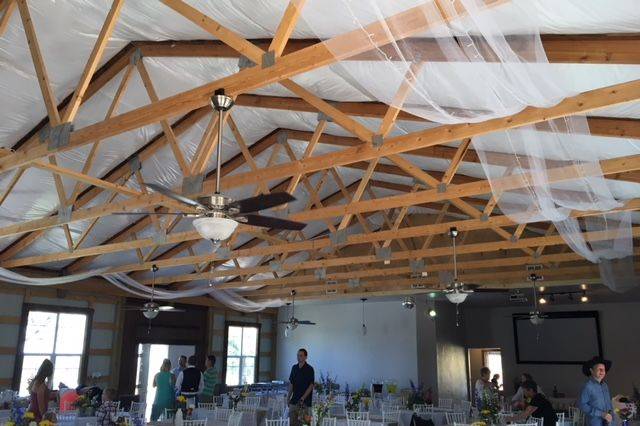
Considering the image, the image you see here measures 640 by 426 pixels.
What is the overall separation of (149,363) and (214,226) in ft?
37.1

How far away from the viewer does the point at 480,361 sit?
61.6 feet

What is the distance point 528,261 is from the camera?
32.6ft

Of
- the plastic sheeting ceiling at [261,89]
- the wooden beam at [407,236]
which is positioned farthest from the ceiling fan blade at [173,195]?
the wooden beam at [407,236]

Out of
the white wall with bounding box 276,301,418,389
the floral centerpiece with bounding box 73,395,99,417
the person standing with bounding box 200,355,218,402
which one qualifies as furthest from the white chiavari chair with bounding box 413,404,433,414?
the floral centerpiece with bounding box 73,395,99,417

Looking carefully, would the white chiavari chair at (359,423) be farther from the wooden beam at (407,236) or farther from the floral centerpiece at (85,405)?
the floral centerpiece at (85,405)

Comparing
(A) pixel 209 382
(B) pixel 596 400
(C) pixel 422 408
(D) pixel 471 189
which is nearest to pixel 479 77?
(D) pixel 471 189

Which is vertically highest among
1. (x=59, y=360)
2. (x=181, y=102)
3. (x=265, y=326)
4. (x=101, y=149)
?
(x=101, y=149)

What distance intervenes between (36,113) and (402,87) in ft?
18.4

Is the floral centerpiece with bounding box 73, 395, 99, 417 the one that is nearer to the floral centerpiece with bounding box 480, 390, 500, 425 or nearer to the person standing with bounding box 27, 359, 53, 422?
the person standing with bounding box 27, 359, 53, 422

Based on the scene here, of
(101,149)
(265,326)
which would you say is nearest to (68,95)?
(101,149)

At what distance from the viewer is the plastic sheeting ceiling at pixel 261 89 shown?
2.95 metres

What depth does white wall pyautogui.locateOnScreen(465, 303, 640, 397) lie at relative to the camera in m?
14.4

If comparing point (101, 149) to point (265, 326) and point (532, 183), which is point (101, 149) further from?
point (265, 326)

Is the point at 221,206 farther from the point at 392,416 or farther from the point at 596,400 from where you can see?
the point at 392,416
